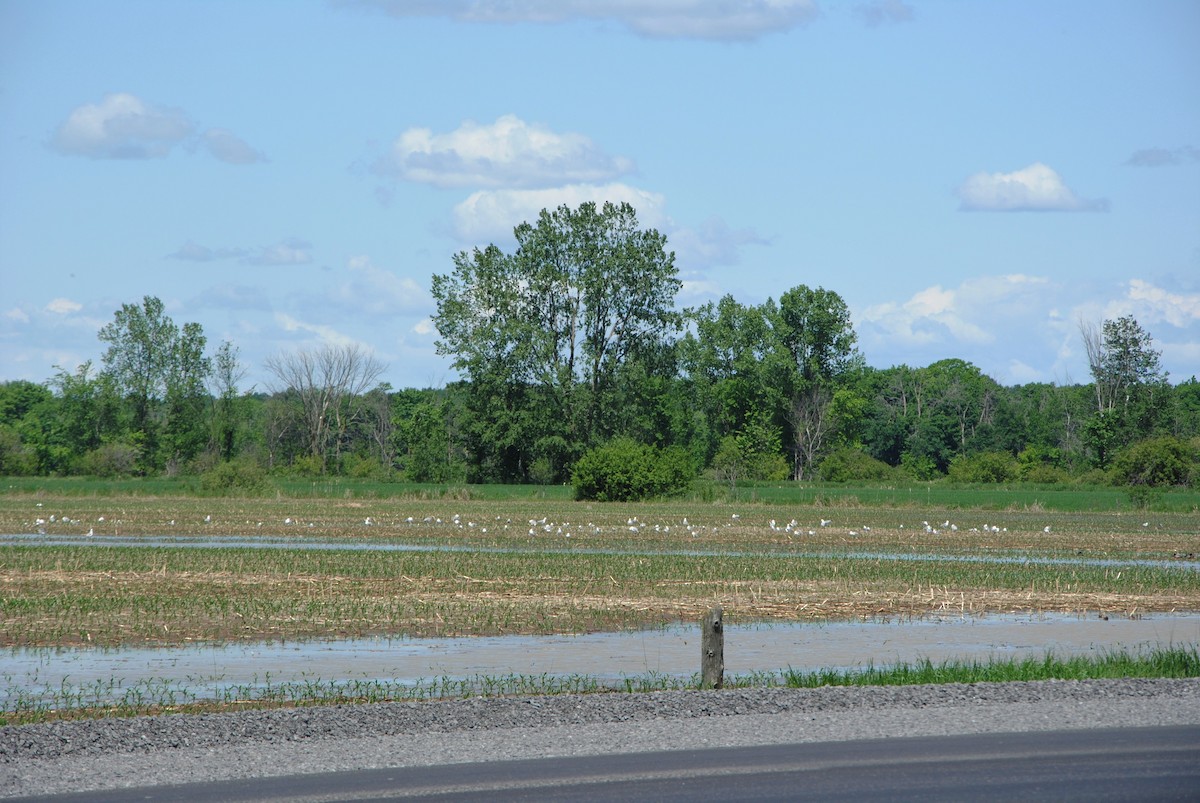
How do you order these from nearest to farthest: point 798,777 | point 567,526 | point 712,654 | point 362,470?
point 798,777, point 712,654, point 567,526, point 362,470

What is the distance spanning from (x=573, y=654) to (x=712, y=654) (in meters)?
3.39

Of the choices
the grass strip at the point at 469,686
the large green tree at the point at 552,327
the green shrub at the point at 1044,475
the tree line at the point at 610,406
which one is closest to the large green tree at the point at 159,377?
the tree line at the point at 610,406

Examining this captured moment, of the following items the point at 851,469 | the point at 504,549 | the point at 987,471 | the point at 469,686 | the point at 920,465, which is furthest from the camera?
the point at 920,465

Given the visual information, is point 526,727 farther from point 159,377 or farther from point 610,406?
point 159,377

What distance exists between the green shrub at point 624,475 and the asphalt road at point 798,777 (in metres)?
56.2

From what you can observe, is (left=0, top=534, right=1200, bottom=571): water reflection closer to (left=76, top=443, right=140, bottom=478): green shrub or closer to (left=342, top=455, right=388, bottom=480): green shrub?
(left=342, top=455, right=388, bottom=480): green shrub

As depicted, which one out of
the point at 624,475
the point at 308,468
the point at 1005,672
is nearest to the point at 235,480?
the point at 624,475

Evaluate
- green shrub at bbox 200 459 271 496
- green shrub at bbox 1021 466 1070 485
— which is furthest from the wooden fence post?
green shrub at bbox 1021 466 1070 485

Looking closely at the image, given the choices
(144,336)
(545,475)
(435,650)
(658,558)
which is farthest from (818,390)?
(435,650)

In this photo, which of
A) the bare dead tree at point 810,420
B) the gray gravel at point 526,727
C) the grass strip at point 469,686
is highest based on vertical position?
the bare dead tree at point 810,420

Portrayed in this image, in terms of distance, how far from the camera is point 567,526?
43.8 m

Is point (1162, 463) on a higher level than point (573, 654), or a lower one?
higher

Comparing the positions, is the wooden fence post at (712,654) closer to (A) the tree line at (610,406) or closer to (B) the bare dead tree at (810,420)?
(A) the tree line at (610,406)

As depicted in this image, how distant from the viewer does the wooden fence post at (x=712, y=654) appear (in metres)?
13.5
